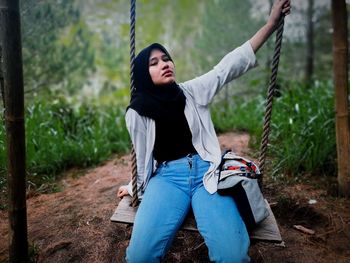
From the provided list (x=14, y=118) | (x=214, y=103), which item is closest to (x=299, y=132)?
(x=14, y=118)

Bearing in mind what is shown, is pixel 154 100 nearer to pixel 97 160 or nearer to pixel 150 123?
pixel 150 123

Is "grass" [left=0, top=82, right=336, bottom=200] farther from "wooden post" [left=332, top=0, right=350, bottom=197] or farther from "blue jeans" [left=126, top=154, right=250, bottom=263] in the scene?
"blue jeans" [left=126, top=154, right=250, bottom=263]

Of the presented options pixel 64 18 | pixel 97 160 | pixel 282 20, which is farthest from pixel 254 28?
pixel 282 20

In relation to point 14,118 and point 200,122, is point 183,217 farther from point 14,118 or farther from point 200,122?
point 14,118

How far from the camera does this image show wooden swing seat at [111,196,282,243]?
6.09 feet

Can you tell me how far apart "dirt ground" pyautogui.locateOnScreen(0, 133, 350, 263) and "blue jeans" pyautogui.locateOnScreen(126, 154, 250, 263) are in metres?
0.65

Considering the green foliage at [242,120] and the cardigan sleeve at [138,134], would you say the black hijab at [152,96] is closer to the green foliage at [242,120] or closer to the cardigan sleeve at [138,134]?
the cardigan sleeve at [138,134]

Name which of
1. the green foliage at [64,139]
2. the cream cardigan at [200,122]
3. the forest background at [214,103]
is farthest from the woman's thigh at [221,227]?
the green foliage at [64,139]

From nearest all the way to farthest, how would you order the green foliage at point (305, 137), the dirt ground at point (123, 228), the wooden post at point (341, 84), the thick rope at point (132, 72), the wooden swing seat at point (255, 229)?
1. the wooden swing seat at point (255, 229)
2. the thick rope at point (132, 72)
3. the dirt ground at point (123, 228)
4. the wooden post at point (341, 84)
5. the green foliage at point (305, 137)

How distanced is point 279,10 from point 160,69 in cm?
87

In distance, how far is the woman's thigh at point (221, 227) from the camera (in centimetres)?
171

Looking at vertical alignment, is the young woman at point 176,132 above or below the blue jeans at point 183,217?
above

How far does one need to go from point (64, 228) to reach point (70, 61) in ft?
22.7

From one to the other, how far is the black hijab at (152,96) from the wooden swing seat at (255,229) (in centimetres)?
64
